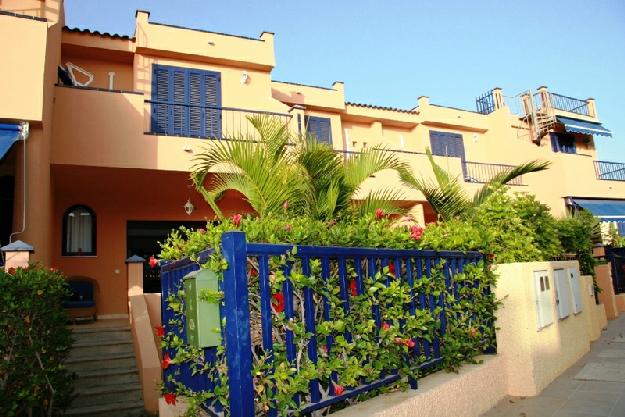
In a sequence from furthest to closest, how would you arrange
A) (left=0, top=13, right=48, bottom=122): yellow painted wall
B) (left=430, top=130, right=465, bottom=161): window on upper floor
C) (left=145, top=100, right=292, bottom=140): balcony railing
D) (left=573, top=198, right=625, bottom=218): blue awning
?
1. (left=573, top=198, right=625, bottom=218): blue awning
2. (left=430, top=130, right=465, bottom=161): window on upper floor
3. (left=145, top=100, right=292, bottom=140): balcony railing
4. (left=0, top=13, right=48, bottom=122): yellow painted wall

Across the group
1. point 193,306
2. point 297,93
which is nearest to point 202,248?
point 193,306

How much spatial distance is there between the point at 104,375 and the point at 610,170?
26285 mm

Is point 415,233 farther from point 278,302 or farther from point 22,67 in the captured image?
point 22,67

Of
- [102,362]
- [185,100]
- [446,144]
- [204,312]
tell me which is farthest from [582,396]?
[446,144]

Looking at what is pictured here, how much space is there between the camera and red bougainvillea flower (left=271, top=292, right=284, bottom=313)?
328 cm

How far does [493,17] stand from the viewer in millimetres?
10000

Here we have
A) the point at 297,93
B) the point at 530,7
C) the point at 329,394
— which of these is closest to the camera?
the point at 329,394

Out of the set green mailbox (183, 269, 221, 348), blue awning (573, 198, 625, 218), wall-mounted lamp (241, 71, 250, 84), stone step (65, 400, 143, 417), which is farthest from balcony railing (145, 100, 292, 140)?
blue awning (573, 198, 625, 218)

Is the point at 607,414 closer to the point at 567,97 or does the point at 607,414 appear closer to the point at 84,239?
the point at 84,239

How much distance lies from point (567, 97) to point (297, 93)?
17169mm

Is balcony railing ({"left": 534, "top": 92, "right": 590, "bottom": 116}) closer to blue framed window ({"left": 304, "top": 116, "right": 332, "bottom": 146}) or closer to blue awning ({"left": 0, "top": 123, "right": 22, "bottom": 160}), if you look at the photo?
blue framed window ({"left": 304, "top": 116, "right": 332, "bottom": 146})

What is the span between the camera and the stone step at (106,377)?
7.18 meters

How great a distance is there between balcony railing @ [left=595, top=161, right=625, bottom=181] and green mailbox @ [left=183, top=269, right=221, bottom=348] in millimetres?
25502

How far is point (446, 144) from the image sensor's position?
20.3 meters
